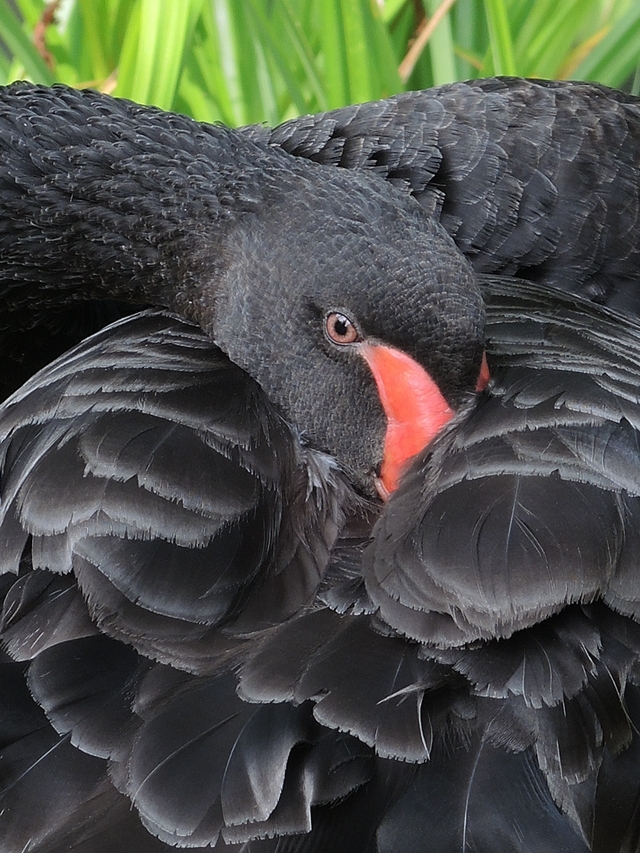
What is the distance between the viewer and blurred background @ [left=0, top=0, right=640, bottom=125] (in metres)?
2.57

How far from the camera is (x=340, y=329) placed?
1693 mm

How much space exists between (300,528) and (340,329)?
35 centimetres

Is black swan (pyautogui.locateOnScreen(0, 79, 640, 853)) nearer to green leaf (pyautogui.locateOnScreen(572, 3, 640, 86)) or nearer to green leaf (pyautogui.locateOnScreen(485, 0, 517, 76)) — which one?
green leaf (pyautogui.locateOnScreen(485, 0, 517, 76))

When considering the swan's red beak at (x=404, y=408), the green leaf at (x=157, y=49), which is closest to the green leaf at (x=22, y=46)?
the green leaf at (x=157, y=49)

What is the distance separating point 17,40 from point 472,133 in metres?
1.06

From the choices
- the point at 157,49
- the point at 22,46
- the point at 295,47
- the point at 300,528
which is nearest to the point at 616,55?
the point at 295,47

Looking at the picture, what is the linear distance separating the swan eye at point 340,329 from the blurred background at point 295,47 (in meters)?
1.04

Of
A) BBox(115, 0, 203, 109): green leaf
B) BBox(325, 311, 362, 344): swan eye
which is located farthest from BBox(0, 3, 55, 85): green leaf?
BBox(325, 311, 362, 344): swan eye

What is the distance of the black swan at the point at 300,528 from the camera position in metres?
1.17

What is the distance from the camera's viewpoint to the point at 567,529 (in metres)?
1.29

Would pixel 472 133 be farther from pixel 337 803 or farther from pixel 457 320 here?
pixel 337 803

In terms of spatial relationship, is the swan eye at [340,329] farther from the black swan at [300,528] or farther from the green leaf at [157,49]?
the green leaf at [157,49]

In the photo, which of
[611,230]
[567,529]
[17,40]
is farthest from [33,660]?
[17,40]

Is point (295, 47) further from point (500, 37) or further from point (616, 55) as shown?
point (616, 55)
